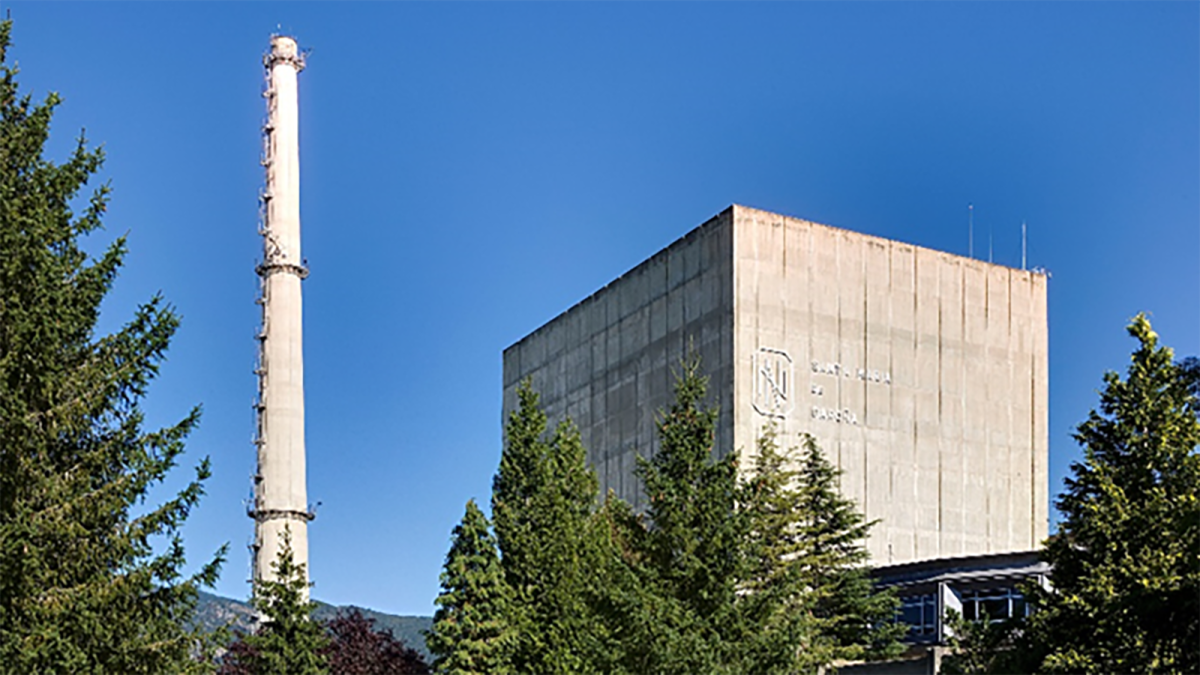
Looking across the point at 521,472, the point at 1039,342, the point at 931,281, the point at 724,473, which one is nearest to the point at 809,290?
the point at 931,281

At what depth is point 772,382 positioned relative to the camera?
89.9 metres

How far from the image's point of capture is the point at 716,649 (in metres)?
27.7

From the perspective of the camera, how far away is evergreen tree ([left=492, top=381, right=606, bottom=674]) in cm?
3369

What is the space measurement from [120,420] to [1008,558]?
160ft

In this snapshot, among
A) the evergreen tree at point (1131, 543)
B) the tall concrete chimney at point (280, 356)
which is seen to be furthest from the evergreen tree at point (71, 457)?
the tall concrete chimney at point (280, 356)

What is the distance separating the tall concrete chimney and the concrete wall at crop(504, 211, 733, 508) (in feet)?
58.9

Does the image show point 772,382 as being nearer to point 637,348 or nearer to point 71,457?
point 637,348

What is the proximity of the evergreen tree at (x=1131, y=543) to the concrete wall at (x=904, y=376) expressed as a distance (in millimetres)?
58661

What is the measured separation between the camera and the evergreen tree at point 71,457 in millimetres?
21328

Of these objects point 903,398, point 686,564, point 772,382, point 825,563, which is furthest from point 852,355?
point 686,564

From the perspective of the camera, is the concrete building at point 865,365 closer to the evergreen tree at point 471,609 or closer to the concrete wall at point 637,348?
the concrete wall at point 637,348

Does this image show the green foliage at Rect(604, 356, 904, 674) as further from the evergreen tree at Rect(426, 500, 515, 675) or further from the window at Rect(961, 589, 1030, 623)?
the window at Rect(961, 589, 1030, 623)

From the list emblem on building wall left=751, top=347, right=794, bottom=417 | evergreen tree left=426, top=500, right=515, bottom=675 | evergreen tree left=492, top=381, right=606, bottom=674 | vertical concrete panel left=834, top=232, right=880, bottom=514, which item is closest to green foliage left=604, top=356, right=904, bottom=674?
evergreen tree left=492, top=381, right=606, bottom=674

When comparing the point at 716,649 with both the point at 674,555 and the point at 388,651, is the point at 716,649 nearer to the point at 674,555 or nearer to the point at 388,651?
the point at 674,555
